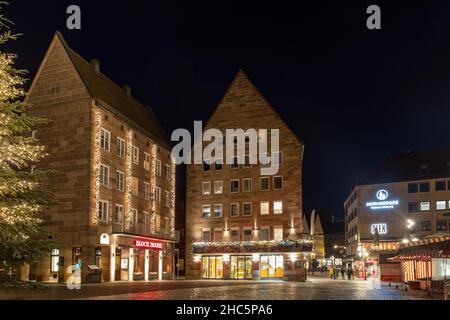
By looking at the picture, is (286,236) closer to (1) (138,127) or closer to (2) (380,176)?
(1) (138,127)

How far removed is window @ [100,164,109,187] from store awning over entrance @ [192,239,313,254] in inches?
674

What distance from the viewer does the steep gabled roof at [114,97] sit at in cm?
5041

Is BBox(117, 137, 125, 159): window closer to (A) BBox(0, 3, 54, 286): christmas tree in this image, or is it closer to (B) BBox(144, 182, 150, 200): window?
(B) BBox(144, 182, 150, 200): window

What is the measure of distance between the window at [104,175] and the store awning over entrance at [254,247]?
56.2ft

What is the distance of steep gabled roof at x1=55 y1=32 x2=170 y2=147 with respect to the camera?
5041 centimetres

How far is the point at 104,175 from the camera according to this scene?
49250 mm

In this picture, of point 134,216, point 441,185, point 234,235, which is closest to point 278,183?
point 234,235

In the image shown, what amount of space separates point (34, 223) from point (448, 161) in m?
74.0

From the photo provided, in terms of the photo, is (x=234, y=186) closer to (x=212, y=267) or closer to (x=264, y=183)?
(x=264, y=183)

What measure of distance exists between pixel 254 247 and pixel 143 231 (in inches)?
475

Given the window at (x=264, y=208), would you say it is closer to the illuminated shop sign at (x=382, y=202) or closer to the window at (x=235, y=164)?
the window at (x=235, y=164)

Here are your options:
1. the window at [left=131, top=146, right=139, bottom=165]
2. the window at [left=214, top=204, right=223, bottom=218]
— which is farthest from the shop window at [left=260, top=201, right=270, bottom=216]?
the window at [left=131, top=146, right=139, bottom=165]

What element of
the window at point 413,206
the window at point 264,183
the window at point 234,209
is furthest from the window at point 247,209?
the window at point 413,206

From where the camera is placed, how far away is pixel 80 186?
46938 mm
